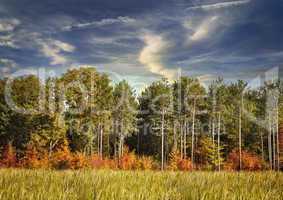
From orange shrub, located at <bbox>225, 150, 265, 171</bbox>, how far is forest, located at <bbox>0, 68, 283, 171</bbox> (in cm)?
15

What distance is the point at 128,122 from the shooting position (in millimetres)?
69125

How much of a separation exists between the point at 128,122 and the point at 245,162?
1949cm

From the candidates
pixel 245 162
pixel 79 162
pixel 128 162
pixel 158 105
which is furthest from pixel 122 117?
pixel 245 162

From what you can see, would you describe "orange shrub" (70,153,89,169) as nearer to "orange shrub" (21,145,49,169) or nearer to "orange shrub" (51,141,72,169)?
"orange shrub" (51,141,72,169)

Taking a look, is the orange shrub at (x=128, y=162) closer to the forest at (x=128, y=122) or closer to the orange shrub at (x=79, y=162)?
the forest at (x=128, y=122)

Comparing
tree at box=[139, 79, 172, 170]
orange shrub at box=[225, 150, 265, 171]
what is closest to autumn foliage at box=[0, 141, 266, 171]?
orange shrub at box=[225, 150, 265, 171]

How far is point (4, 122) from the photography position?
66.6 meters

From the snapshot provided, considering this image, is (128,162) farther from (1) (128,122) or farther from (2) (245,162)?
(2) (245,162)

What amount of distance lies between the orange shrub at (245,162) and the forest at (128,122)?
0.15m

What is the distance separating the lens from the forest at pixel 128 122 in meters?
57.4

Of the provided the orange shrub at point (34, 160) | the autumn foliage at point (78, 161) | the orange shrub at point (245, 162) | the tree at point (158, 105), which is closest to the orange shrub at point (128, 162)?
the autumn foliage at point (78, 161)

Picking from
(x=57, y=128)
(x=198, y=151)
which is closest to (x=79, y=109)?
(x=57, y=128)

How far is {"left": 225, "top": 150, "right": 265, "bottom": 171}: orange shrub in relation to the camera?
206ft

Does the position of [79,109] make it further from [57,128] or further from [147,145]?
[147,145]
